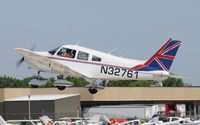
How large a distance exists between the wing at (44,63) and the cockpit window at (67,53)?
64cm

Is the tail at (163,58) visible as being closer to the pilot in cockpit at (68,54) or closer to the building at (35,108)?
the pilot in cockpit at (68,54)

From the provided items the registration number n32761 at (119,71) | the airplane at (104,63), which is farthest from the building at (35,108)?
the registration number n32761 at (119,71)

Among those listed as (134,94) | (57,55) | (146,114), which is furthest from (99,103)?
(57,55)

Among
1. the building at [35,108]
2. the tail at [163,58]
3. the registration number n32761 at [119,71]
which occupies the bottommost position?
the building at [35,108]

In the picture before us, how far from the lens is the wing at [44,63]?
23.5 m

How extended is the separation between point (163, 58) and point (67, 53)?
5.53 m

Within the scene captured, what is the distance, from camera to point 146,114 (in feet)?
150

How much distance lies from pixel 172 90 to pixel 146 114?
661cm

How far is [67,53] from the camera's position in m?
24.1

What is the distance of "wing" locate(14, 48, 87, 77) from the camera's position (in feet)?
77.2

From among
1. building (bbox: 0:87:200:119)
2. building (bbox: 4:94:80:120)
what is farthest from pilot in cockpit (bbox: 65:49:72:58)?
building (bbox: 0:87:200:119)

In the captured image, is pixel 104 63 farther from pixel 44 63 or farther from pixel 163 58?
pixel 44 63

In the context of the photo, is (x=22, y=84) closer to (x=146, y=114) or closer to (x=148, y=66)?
(x=146, y=114)

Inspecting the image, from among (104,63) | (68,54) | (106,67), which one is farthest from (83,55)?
(106,67)
